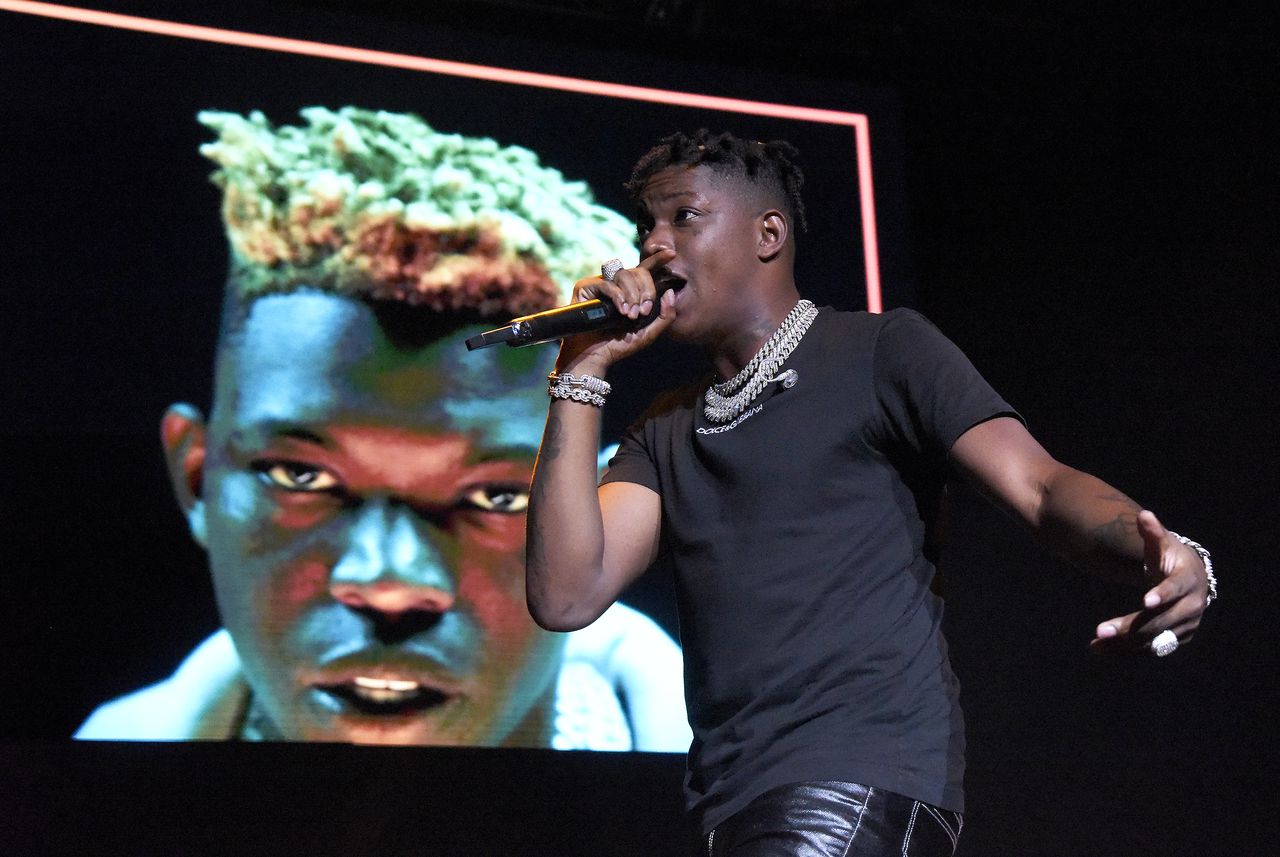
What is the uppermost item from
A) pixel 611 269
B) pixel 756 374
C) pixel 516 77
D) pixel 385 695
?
pixel 516 77

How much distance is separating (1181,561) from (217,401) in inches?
86.8

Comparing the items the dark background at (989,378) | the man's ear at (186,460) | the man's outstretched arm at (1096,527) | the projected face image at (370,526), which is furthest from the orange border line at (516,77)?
the man's outstretched arm at (1096,527)

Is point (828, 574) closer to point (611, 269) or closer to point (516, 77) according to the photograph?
point (611, 269)

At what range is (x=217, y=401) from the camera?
280 cm

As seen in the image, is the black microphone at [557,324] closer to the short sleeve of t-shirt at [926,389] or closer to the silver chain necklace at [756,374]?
the silver chain necklace at [756,374]

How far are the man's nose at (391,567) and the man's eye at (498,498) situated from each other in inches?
4.8

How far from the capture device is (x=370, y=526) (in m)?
2.80

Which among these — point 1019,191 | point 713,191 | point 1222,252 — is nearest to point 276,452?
point 713,191

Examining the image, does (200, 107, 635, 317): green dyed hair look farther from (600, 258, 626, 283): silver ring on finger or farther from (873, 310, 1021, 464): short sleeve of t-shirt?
(873, 310, 1021, 464): short sleeve of t-shirt

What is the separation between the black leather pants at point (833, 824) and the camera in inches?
51.8

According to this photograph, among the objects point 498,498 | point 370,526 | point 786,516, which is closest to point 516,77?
point 498,498

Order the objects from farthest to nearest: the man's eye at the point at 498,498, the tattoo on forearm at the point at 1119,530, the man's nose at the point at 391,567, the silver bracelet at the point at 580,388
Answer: the man's eye at the point at 498,498, the man's nose at the point at 391,567, the silver bracelet at the point at 580,388, the tattoo on forearm at the point at 1119,530

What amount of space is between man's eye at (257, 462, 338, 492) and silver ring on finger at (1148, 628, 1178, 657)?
2.04 m

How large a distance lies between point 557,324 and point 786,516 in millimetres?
362
